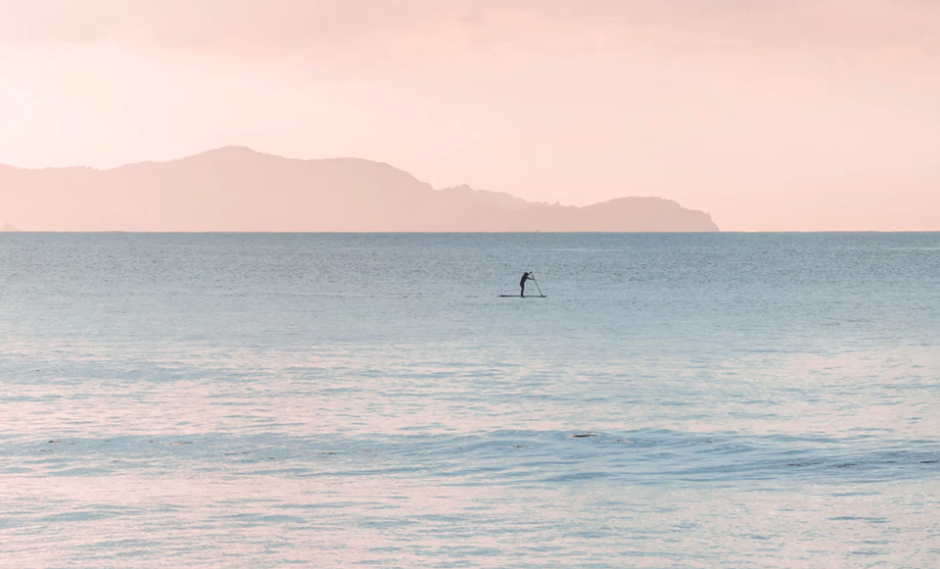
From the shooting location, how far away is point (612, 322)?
183ft

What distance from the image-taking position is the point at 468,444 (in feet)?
73.2

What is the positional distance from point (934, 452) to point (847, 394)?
8296mm

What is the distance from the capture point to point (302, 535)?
15078mm

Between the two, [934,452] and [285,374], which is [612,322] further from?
[934,452]

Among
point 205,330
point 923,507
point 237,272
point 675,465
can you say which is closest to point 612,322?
point 205,330

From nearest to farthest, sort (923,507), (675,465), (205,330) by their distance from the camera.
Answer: (923,507)
(675,465)
(205,330)

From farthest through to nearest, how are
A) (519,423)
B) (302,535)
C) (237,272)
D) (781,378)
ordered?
(237,272) → (781,378) → (519,423) → (302,535)

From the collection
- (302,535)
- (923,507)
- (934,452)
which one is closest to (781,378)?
(934,452)

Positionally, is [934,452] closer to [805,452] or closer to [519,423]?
[805,452]

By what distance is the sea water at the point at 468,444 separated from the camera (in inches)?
582

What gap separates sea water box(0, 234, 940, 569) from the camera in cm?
1479

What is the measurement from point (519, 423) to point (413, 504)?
26.4ft

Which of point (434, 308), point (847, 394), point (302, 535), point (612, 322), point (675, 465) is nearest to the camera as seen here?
point (302, 535)

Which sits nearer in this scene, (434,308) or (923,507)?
(923,507)
